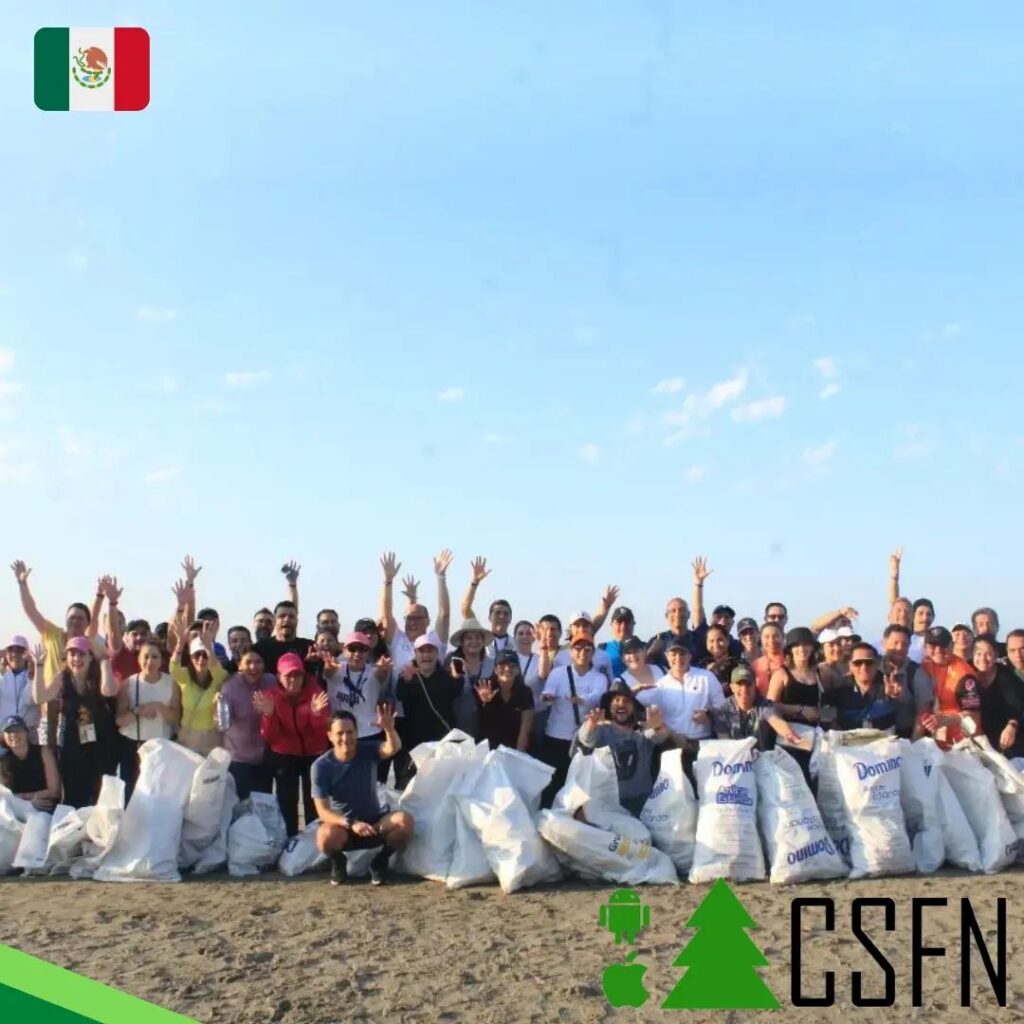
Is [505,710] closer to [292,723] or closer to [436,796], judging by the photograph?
[436,796]

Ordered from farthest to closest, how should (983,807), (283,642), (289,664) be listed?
(283,642) < (289,664) < (983,807)

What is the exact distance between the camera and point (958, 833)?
5855 millimetres

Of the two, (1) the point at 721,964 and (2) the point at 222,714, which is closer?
(1) the point at 721,964

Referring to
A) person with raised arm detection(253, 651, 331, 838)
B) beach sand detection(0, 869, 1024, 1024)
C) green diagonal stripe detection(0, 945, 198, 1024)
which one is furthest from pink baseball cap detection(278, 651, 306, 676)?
green diagonal stripe detection(0, 945, 198, 1024)

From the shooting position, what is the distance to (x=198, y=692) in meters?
6.34

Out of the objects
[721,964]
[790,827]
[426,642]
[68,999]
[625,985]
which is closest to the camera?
[68,999]

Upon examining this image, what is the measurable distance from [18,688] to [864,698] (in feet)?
16.7

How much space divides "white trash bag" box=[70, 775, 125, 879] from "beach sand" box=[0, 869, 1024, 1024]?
19 cm

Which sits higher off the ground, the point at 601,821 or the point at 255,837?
the point at 601,821

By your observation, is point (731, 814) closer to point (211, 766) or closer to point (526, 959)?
point (526, 959)

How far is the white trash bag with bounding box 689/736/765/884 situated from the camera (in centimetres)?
559

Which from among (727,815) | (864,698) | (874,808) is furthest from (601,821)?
(864,698)

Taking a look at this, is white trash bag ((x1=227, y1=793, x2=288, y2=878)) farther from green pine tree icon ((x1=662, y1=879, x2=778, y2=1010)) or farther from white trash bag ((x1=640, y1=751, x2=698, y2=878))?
green pine tree icon ((x1=662, y1=879, x2=778, y2=1010))

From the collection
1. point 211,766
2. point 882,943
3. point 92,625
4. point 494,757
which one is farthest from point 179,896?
point 882,943
